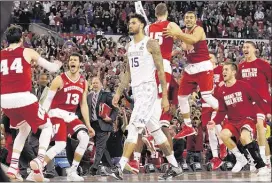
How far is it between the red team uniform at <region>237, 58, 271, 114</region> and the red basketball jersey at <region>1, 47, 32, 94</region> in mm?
4539

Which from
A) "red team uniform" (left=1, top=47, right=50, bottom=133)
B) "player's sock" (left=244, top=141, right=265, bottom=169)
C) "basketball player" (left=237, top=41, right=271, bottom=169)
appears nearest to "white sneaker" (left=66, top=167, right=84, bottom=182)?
"red team uniform" (left=1, top=47, right=50, bottom=133)

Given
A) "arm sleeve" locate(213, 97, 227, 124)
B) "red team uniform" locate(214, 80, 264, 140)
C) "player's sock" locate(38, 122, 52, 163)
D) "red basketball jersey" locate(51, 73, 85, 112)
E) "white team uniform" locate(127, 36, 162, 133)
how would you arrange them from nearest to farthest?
1. "white team uniform" locate(127, 36, 162, 133)
2. "player's sock" locate(38, 122, 52, 163)
3. "red basketball jersey" locate(51, 73, 85, 112)
4. "red team uniform" locate(214, 80, 264, 140)
5. "arm sleeve" locate(213, 97, 227, 124)

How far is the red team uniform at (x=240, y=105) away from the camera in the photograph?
11.8 m

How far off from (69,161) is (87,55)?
739 centimetres

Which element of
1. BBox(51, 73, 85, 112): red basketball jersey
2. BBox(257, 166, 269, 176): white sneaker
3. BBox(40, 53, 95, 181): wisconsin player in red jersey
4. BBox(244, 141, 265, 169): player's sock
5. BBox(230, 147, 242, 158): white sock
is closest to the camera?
BBox(40, 53, 95, 181): wisconsin player in red jersey

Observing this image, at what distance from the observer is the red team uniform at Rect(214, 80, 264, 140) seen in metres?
11.8

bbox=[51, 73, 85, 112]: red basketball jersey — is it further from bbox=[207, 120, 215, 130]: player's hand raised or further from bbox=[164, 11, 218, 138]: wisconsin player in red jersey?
bbox=[207, 120, 215, 130]: player's hand raised

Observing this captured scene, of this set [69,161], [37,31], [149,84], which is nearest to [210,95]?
[149,84]

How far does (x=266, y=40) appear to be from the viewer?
967 inches

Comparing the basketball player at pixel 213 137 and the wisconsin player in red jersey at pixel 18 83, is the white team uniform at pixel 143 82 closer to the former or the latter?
the wisconsin player in red jersey at pixel 18 83

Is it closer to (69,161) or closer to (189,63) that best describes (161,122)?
(189,63)

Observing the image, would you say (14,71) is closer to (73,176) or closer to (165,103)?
(165,103)

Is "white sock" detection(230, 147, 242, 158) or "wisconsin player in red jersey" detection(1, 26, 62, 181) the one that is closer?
"wisconsin player in red jersey" detection(1, 26, 62, 181)

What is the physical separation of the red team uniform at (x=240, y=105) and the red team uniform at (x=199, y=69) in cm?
56
